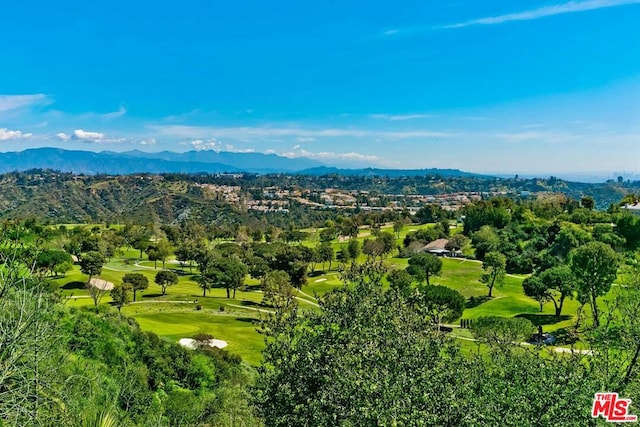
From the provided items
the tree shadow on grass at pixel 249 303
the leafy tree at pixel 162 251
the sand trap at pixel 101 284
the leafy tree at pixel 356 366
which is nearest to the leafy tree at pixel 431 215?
the leafy tree at pixel 162 251

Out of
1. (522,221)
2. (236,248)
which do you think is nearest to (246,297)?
(236,248)

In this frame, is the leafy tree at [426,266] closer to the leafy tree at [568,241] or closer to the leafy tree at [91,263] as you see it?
the leafy tree at [568,241]

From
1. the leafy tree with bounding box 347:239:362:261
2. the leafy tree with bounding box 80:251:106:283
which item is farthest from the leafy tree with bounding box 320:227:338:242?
the leafy tree with bounding box 80:251:106:283

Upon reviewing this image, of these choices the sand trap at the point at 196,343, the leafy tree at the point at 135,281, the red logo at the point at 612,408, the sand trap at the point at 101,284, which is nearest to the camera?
the red logo at the point at 612,408

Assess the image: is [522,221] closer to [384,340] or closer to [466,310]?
[466,310]

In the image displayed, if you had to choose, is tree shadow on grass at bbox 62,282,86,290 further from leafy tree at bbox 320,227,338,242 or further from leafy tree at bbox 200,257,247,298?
leafy tree at bbox 320,227,338,242

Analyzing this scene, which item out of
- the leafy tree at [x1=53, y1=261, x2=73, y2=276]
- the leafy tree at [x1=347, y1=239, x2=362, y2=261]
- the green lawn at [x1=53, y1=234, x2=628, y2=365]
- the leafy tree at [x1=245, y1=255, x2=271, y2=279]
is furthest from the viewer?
the leafy tree at [x1=347, y1=239, x2=362, y2=261]
